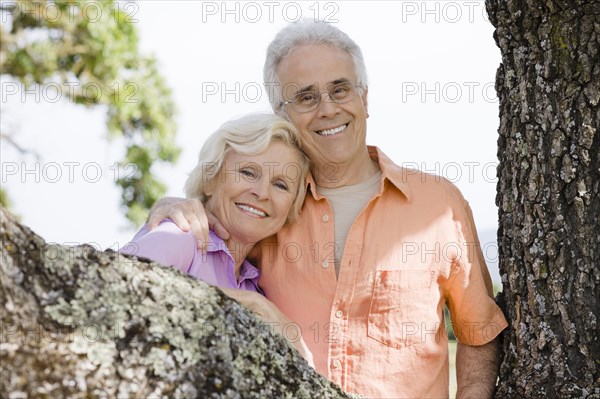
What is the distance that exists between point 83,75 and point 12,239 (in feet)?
24.7

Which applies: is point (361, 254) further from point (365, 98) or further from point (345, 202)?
point (365, 98)

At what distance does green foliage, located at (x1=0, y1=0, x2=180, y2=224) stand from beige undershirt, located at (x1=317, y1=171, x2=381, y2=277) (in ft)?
19.2

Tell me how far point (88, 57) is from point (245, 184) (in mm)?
6212

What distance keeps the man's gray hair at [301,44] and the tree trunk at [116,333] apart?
4.89ft

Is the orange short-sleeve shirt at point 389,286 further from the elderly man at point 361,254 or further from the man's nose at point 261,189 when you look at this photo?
the man's nose at point 261,189

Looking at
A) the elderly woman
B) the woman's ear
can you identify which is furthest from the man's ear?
the woman's ear

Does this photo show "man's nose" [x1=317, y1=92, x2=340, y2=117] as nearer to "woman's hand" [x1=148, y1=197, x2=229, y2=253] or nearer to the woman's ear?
the woman's ear

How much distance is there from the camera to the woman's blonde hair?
284cm

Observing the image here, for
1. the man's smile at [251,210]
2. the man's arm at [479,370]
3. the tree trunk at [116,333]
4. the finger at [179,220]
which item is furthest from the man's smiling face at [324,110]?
the tree trunk at [116,333]

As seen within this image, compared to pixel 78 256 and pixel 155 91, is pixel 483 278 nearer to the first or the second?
pixel 78 256

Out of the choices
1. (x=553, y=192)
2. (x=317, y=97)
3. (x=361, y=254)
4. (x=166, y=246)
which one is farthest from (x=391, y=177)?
(x=166, y=246)

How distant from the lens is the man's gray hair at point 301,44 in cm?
307

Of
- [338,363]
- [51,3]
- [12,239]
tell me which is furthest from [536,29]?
[51,3]

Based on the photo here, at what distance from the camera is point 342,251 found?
2918mm
